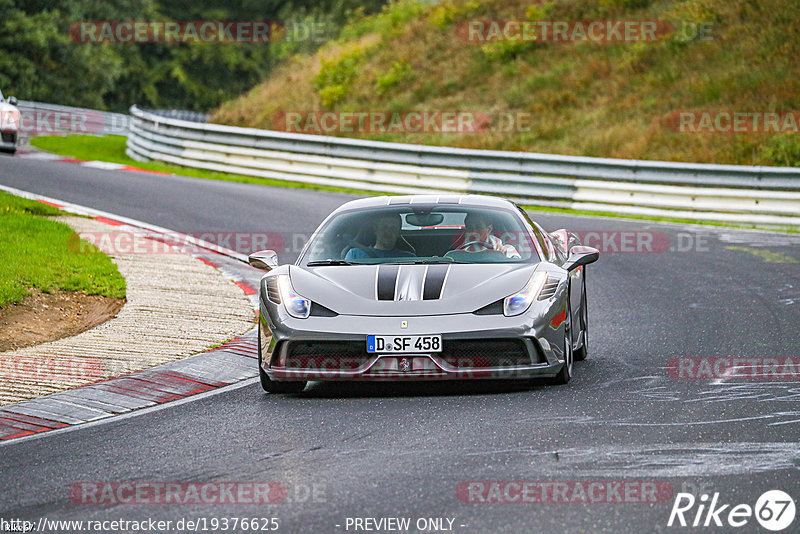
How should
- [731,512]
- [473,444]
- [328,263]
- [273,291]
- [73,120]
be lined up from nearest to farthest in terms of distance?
[731,512]
[473,444]
[273,291]
[328,263]
[73,120]

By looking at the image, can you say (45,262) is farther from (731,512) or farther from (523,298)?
(731,512)

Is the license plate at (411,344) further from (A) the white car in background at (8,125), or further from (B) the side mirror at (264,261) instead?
(A) the white car in background at (8,125)

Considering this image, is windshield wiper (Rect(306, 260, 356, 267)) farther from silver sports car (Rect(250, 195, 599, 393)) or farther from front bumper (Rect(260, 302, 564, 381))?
front bumper (Rect(260, 302, 564, 381))

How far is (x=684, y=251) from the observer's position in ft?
52.2

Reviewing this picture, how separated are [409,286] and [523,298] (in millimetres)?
748

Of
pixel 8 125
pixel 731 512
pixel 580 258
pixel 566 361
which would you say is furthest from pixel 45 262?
pixel 8 125

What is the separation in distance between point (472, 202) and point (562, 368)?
1749 mm

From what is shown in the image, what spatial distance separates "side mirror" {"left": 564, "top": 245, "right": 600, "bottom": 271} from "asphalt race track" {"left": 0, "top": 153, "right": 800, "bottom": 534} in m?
0.77

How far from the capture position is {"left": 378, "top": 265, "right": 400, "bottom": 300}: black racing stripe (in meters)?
7.78

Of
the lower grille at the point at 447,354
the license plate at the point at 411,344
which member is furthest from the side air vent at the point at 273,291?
the license plate at the point at 411,344

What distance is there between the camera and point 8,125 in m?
26.1

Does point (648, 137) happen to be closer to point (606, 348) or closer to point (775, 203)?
point (775, 203)

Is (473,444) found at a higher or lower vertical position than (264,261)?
lower

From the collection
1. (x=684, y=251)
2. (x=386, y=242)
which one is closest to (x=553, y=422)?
(x=386, y=242)
